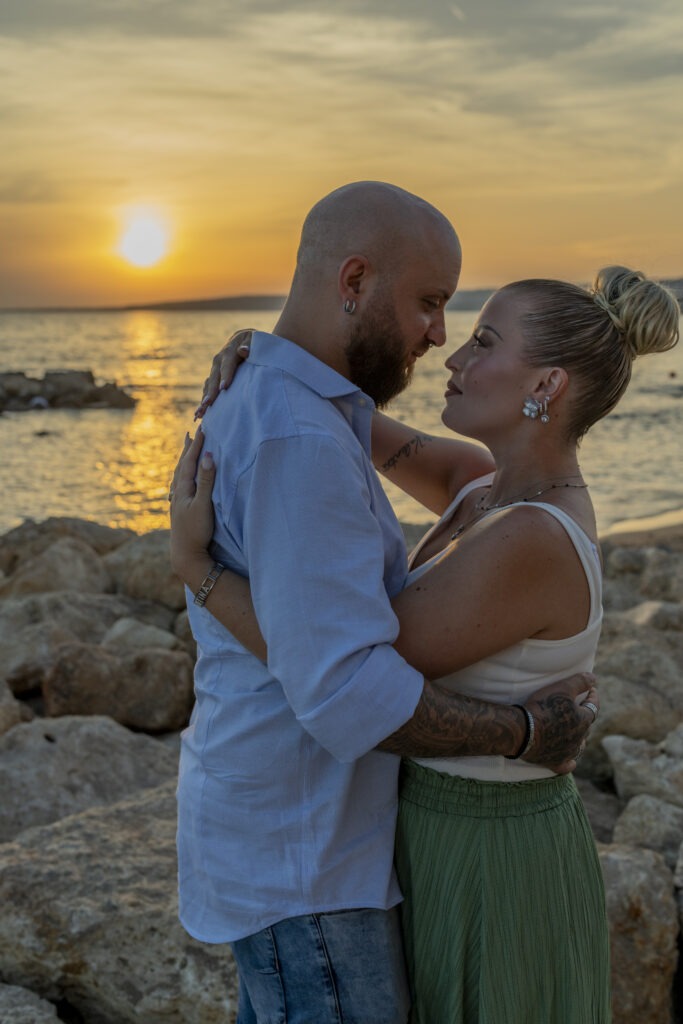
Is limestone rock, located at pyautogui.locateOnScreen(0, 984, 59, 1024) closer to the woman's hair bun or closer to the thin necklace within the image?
the thin necklace

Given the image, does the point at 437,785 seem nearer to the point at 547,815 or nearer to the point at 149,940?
the point at 547,815

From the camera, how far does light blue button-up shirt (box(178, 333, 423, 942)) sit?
175 centimetres

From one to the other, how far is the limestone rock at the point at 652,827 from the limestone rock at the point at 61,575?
4929mm

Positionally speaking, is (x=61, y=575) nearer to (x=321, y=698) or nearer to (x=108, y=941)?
(x=108, y=941)

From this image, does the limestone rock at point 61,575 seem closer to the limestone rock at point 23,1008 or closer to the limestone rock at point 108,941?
the limestone rock at point 108,941

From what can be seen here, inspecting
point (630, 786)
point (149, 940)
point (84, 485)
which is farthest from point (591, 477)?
point (149, 940)

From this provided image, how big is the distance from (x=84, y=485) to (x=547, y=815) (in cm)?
1569

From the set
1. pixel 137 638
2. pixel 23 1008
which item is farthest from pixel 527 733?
pixel 137 638

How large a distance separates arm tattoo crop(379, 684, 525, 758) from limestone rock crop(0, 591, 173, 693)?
3.62m

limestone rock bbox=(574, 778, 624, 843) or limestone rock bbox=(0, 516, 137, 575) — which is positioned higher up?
limestone rock bbox=(574, 778, 624, 843)

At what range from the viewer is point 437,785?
85.4 inches

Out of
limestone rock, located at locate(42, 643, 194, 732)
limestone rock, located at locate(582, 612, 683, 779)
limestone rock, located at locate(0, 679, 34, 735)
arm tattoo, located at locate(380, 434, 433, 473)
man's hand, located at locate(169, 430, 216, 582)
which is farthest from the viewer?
limestone rock, located at locate(42, 643, 194, 732)

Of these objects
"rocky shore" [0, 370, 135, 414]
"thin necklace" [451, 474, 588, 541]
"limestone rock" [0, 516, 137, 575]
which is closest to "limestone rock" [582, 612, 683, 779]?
"thin necklace" [451, 474, 588, 541]

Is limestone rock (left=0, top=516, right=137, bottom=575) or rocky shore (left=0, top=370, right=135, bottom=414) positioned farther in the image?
rocky shore (left=0, top=370, right=135, bottom=414)
